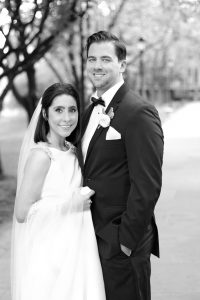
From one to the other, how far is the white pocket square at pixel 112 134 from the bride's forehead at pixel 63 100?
0.39 meters

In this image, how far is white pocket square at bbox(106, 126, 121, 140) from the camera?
3463mm

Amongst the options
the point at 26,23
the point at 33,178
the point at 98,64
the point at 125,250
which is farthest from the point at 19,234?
the point at 26,23

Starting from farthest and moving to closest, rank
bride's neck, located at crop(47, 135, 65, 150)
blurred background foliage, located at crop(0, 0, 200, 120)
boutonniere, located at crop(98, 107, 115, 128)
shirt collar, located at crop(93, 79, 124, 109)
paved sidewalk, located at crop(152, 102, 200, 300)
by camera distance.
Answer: blurred background foliage, located at crop(0, 0, 200, 120) → paved sidewalk, located at crop(152, 102, 200, 300) → bride's neck, located at crop(47, 135, 65, 150) → shirt collar, located at crop(93, 79, 124, 109) → boutonniere, located at crop(98, 107, 115, 128)

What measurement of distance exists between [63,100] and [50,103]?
10cm

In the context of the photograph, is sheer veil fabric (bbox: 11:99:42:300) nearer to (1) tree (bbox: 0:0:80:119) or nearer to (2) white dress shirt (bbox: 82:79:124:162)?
(2) white dress shirt (bbox: 82:79:124:162)

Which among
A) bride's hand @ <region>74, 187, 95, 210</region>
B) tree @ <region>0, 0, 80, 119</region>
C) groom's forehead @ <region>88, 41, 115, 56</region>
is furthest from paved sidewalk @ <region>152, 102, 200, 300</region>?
tree @ <region>0, 0, 80, 119</region>

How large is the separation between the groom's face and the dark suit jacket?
11 centimetres

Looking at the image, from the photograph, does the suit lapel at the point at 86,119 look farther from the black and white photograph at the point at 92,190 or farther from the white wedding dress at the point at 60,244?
the white wedding dress at the point at 60,244

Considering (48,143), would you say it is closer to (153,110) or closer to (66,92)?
(66,92)

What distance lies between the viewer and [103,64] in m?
3.54

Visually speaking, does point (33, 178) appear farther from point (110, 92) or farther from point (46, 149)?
point (110, 92)

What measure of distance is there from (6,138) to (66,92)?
72.2 feet

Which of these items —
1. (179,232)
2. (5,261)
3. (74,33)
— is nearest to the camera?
(5,261)

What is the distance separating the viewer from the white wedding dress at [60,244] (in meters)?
3.67
